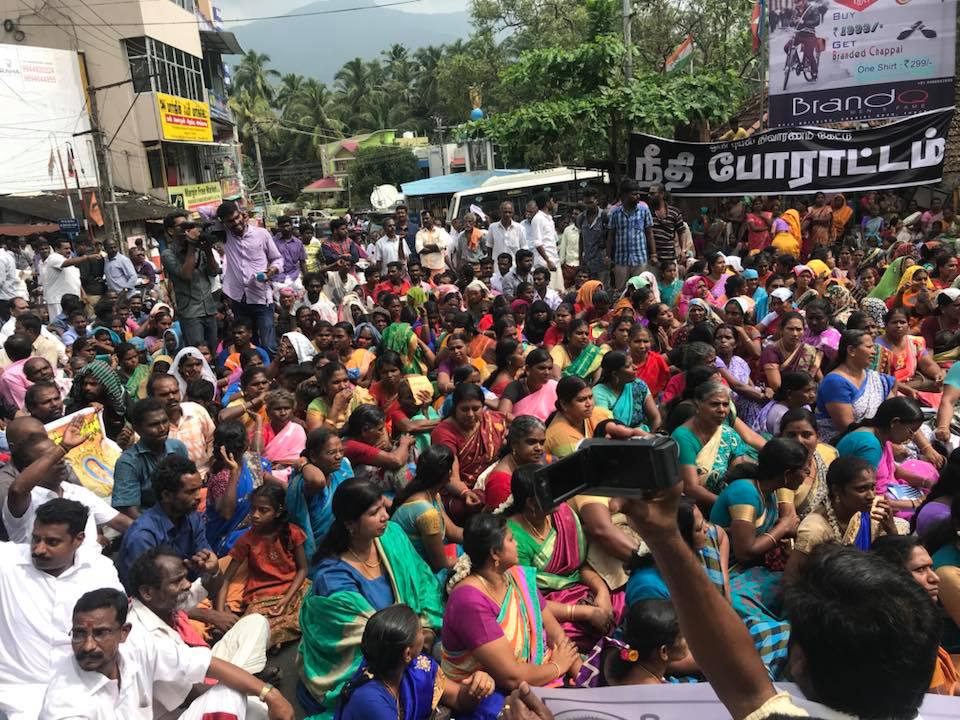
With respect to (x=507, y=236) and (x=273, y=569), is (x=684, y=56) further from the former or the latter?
(x=273, y=569)

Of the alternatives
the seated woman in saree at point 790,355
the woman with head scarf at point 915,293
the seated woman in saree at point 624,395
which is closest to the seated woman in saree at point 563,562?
the seated woman in saree at point 624,395

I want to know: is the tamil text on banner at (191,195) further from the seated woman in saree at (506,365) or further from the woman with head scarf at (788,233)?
the seated woman in saree at (506,365)

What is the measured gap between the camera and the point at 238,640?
3.37 meters

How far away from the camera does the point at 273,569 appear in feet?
13.3

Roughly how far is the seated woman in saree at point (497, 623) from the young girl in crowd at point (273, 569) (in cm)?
120

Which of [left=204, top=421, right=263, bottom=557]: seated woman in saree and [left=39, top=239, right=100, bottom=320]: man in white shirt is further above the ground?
[left=39, top=239, right=100, bottom=320]: man in white shirt

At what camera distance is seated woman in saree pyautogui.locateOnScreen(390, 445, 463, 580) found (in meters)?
3.79

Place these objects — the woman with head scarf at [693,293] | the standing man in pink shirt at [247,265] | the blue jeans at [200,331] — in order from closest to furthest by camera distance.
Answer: the standing man in pink shirt at [247,265] < the blue jeans at [200,331] < the woman with head scarf at [693,293]

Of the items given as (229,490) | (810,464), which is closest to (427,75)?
(229,490)

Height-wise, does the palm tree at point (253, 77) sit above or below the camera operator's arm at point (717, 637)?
above

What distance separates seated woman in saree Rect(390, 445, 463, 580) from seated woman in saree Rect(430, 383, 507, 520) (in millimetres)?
641

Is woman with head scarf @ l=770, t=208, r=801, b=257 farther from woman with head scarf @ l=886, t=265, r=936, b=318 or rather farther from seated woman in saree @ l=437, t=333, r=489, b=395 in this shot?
seated woman in saree @ l=437, t=333, r=489, b=395

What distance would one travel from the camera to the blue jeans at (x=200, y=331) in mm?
6965

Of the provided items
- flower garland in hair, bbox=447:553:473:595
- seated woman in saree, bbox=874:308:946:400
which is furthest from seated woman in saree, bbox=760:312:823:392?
flower garland in hair, bbox=447:553:473:595
